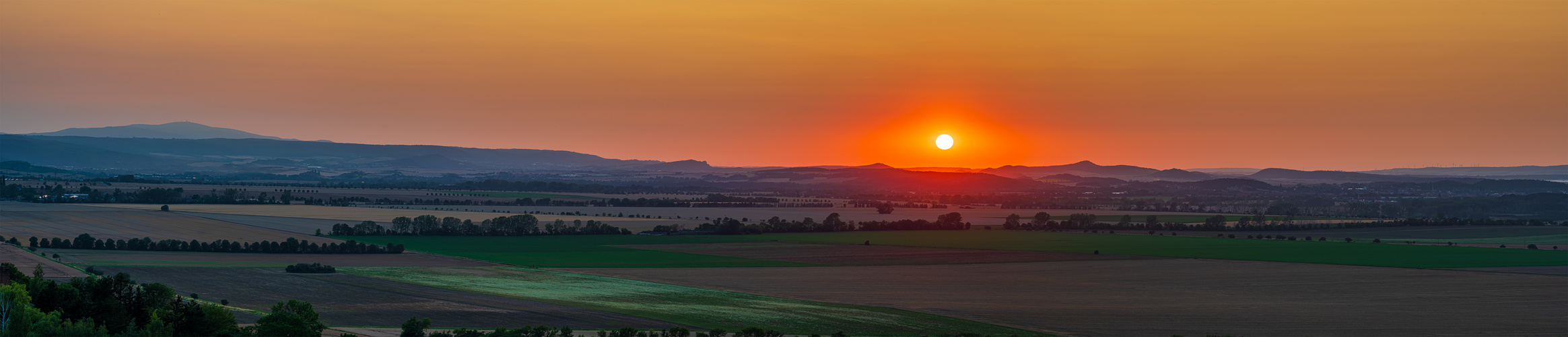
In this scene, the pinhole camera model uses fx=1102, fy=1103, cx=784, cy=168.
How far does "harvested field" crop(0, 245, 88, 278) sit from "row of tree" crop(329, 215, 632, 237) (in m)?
29.7

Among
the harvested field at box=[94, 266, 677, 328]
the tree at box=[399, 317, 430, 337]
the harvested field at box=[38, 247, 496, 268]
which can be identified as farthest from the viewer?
the harvested field at box=[38, 247, 496, 268]

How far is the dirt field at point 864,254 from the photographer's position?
72.1 meters

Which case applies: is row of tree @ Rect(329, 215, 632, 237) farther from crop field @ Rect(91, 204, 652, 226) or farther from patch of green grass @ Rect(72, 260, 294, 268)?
patch of green grass @ Rect(72, 260, 294, 268)

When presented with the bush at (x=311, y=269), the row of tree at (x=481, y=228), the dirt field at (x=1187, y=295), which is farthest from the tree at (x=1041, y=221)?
the bush at (x=311, y=269)

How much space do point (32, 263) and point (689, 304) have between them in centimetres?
3489

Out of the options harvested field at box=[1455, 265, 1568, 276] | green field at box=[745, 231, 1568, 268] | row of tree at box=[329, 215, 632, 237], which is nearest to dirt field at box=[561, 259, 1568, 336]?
harvested field at box=[1455, 265, 1568, 276]

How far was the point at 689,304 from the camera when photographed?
48281 millimetres

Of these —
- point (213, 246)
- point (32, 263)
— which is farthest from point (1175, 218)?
point (32, 263)

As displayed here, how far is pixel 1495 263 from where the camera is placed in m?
65.9

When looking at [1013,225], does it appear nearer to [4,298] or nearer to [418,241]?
[418,241]

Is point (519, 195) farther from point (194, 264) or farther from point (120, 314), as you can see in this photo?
point (120, 314)

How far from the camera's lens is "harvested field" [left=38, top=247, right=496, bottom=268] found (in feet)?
208

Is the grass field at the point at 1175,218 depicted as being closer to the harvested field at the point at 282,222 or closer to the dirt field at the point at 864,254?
the dirt field at the point at 864,254

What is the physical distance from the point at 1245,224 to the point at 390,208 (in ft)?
301
